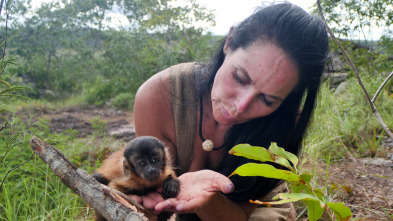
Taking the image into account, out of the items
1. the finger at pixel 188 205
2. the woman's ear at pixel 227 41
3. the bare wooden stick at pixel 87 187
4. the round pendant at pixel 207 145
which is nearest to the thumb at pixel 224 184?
the finger at pixel 188 205

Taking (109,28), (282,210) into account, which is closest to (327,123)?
(282,210)

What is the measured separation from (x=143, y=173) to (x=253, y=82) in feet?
2.92

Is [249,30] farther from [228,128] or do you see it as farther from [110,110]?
[110,110]

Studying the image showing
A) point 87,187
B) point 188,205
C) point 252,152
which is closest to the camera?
point 252,152

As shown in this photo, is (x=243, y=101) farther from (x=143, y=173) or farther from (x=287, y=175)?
(x=287, y=175)

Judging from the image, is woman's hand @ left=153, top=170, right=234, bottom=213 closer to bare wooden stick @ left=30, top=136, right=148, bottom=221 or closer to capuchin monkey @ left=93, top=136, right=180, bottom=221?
capuchin monkey @ left=93, top=136, right=180, bottom=221

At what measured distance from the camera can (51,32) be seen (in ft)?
34.6

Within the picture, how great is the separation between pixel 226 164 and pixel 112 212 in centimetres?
126

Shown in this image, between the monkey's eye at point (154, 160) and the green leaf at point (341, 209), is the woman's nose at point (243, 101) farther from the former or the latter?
the green leaf at point (341, 209)

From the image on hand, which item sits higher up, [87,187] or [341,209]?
[341,209]

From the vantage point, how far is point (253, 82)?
175cm

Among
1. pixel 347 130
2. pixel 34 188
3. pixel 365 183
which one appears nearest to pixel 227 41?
pixel 365 183

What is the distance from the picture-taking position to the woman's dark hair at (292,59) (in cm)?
178

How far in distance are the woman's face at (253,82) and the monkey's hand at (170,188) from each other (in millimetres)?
517
